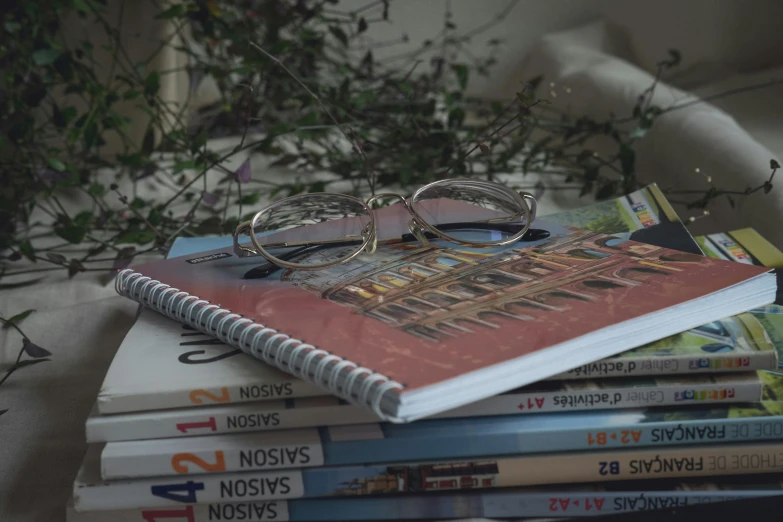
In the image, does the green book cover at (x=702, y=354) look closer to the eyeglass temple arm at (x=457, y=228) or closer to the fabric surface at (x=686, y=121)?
the eyeglass temple arm at (x=457, y=228)

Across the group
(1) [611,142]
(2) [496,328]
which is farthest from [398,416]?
(1) [611,142]

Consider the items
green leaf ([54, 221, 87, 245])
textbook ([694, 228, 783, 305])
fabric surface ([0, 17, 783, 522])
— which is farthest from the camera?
green leaf ([54, 221, 87, 245])

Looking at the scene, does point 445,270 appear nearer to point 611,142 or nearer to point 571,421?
point 571,421

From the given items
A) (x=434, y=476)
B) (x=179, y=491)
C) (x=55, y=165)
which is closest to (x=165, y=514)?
(x=179, y=491)

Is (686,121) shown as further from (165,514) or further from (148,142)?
(165,514)

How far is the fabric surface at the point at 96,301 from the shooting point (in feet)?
1.44

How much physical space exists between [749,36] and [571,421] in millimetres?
1130

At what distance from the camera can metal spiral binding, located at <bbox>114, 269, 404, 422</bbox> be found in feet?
1.08

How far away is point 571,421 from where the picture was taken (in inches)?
14.8

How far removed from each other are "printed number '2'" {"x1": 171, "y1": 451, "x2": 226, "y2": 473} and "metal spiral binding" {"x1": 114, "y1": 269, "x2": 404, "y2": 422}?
1.9 inches

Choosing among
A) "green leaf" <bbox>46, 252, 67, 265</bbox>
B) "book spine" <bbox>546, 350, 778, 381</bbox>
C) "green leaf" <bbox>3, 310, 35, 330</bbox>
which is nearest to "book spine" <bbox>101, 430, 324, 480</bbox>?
"book spine" <bbox>546, 350, 778, 381</bbox>

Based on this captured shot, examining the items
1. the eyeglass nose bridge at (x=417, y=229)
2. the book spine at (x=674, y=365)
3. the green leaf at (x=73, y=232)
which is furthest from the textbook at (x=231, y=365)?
the green leaf at (x=73, y=232)

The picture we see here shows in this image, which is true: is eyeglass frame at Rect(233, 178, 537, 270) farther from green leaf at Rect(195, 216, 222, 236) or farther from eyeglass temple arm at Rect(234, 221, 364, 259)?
green leaf at Rect(195, 216, 222, 236)

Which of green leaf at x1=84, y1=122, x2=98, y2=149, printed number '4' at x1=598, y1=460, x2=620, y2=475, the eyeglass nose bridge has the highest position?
green leaf at x1=84, y1=122, x2=98, y2=149
